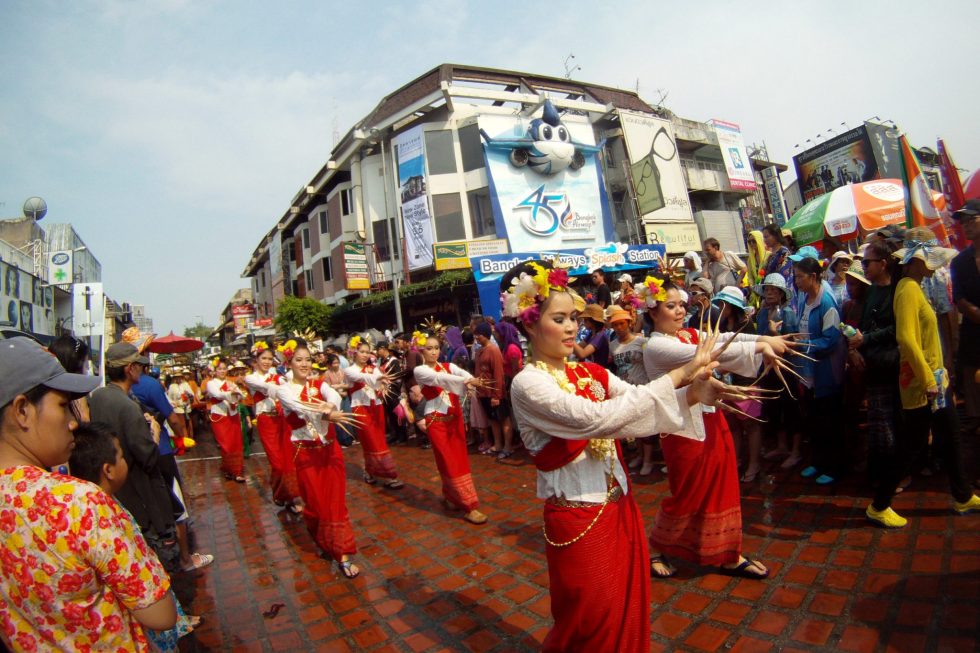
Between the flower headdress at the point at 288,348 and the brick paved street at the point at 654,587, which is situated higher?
the flower headdress at the point at 288,348

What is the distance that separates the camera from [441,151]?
22469mm

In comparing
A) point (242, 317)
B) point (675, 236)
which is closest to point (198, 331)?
point (242, 317)

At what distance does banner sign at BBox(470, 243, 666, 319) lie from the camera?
17453 millimetres

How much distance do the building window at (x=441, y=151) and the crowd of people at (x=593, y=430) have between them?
17.6 meters

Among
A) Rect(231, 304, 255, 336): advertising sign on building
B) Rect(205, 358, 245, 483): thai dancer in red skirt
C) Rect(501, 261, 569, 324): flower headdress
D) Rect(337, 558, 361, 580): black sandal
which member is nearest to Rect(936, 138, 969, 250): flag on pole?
Rect(501, 261, 569, 324): flower headdress

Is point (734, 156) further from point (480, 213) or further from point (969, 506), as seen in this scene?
point (969, 506)

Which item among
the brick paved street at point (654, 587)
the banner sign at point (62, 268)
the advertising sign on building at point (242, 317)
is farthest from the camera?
the advertising sign on building at point (242, 317)

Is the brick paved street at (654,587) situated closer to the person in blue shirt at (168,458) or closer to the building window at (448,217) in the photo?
the person in blue shirt at (168,458)

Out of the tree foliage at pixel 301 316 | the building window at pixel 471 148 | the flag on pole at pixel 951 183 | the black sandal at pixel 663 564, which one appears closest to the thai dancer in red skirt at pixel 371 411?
the black sandal at pixel 663 564

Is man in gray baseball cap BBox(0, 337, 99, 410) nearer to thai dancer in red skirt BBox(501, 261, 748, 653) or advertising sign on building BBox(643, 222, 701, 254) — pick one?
thai dancer in red skirt BBox(501, 261, 748, 653)

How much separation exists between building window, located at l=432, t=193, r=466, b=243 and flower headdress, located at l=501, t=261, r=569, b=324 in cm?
2033

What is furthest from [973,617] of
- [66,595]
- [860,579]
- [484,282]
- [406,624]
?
[484,282]

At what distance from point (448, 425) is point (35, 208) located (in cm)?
1961

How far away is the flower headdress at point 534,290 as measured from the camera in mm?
2295
